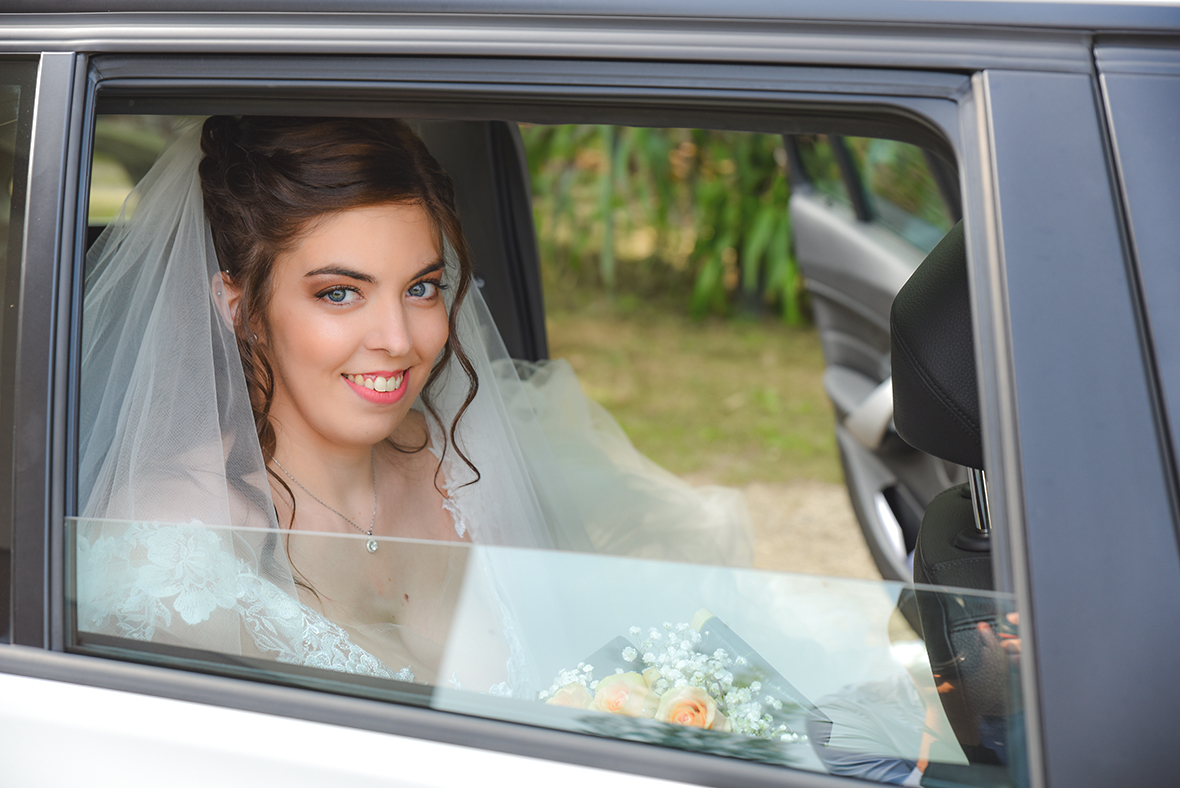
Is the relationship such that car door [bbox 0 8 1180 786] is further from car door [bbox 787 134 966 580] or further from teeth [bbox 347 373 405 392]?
car door [bbox 787 134 966 580]

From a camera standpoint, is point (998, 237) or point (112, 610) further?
point (112, 610)

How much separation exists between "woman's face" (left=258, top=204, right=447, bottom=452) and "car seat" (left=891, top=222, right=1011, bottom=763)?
30.4 inches

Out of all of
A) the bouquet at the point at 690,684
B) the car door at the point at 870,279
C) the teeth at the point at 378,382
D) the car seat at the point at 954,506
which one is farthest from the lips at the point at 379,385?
the car door at the point at 870,279

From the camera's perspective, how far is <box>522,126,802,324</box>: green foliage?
19.4 feet

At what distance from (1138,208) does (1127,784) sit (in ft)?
1.57

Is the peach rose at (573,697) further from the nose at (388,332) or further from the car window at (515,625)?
the nose at (388,332)

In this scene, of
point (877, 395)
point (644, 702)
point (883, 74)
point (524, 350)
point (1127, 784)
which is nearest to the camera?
point (1127, 784)

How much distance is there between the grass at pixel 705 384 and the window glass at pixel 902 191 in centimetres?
174

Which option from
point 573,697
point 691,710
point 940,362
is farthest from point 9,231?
point 940,362

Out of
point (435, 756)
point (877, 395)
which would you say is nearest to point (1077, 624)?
point (435, 756)

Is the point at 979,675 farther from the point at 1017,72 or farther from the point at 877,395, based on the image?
the point at 877,395

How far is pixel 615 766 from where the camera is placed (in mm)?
843

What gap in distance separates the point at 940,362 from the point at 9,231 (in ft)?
3.65

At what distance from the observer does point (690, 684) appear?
0.95 m
